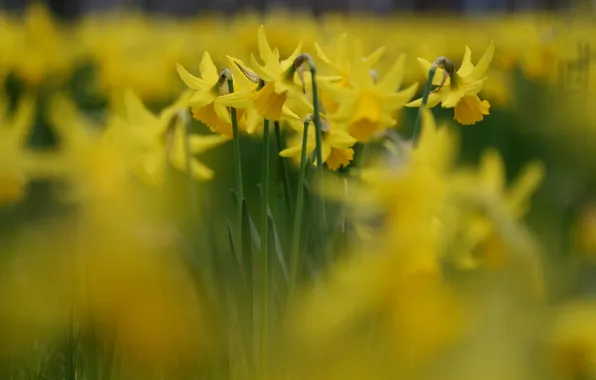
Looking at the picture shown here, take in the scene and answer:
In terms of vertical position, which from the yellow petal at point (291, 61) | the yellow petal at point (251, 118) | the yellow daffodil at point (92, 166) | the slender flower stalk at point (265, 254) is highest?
the yellow petal at point (291, 61)

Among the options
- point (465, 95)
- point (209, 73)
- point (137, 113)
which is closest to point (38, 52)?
point (137, 113)

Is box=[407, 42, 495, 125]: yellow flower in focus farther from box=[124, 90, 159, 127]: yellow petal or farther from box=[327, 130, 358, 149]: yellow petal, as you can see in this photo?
box=[124, 90, 159, 127]: yellow petal

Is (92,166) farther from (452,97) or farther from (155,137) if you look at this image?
(452,97)

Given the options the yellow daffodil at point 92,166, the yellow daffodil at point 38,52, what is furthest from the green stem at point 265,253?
the yellow daffodil at point 38,52

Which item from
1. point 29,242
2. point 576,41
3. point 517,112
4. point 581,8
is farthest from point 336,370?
point 517,112

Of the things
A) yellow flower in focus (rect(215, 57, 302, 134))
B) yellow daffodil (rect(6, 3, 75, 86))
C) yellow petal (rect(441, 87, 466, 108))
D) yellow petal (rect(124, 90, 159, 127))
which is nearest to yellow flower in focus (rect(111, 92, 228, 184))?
yellow petal (rect(124, 90, 159, 127))

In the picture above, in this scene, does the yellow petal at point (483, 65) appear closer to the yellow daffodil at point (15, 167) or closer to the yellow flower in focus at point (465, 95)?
the yellow flower in focus at point (465, 95)
